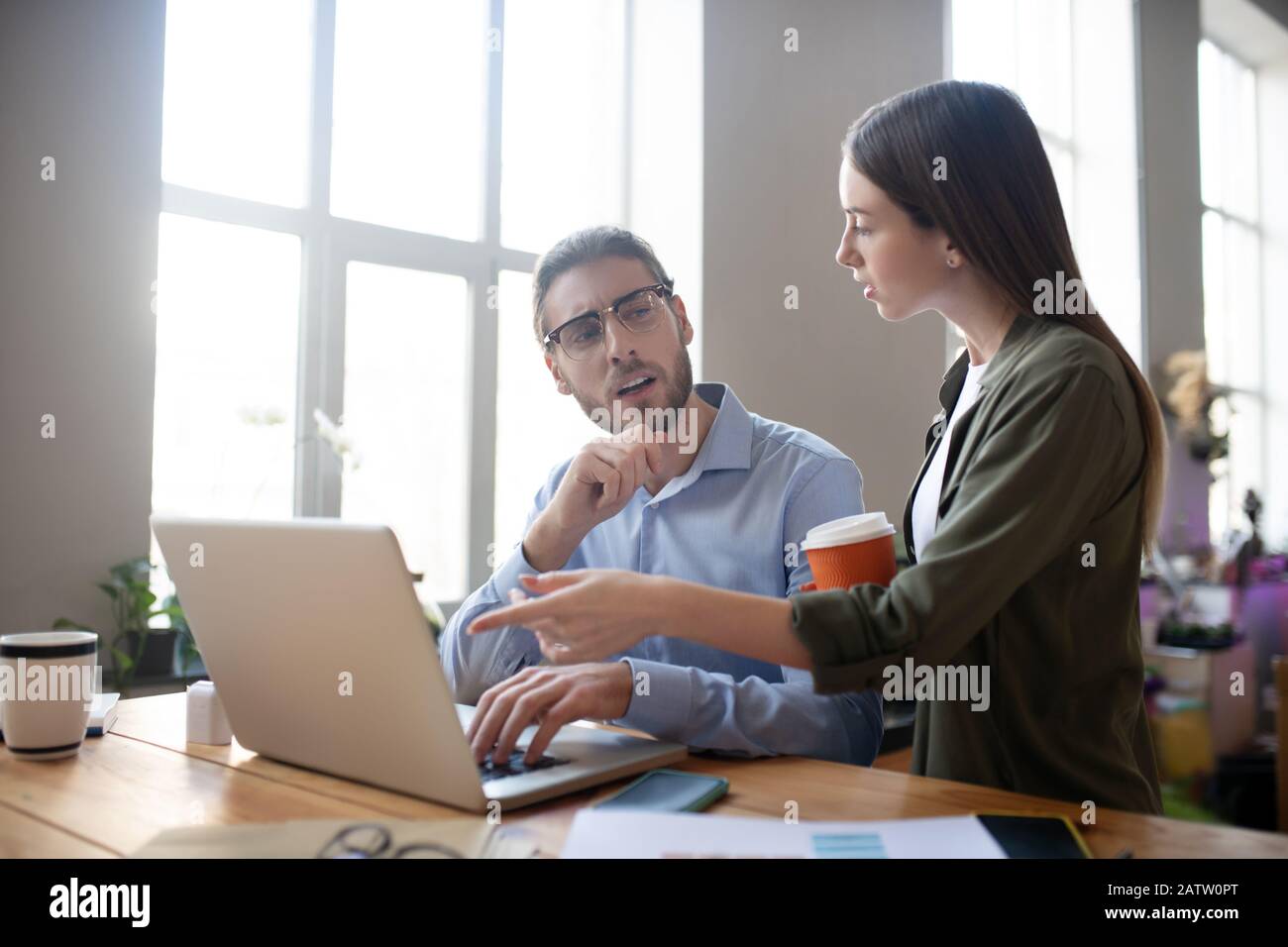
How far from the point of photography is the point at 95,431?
221cm

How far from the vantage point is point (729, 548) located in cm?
149

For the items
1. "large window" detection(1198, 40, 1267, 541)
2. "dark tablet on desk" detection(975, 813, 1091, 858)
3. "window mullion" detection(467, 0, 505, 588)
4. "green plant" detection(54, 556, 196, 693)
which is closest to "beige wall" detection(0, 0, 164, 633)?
"green plant" detection(54, 556, 196, 693)

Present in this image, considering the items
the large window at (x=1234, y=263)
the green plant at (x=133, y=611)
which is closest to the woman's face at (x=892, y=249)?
the green plant at (x=133, y=611)

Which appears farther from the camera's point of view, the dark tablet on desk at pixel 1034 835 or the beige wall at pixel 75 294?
the beige wall at pixel 75 294

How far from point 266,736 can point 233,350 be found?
1.87 m

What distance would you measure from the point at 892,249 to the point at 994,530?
1.26ft

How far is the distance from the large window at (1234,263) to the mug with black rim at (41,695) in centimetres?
645

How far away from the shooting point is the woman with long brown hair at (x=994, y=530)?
0.90 metres

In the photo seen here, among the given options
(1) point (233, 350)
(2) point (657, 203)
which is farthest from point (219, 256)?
(2) point (657, 203)

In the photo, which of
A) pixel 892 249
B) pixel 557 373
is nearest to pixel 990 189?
pixel 892 249

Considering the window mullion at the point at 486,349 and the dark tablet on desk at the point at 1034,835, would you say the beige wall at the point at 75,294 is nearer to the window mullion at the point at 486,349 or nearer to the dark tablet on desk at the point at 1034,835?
the window mullion at the point at 486,349

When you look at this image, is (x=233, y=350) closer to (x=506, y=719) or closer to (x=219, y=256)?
(x=219, y=256)

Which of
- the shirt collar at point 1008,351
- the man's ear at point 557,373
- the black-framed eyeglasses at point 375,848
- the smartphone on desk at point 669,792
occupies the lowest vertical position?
the smartphone on desk at point 669,792

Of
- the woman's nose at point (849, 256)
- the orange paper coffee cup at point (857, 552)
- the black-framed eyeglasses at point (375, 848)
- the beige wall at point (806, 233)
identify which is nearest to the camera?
the black-framed eyeglasses at point (375, 848)
